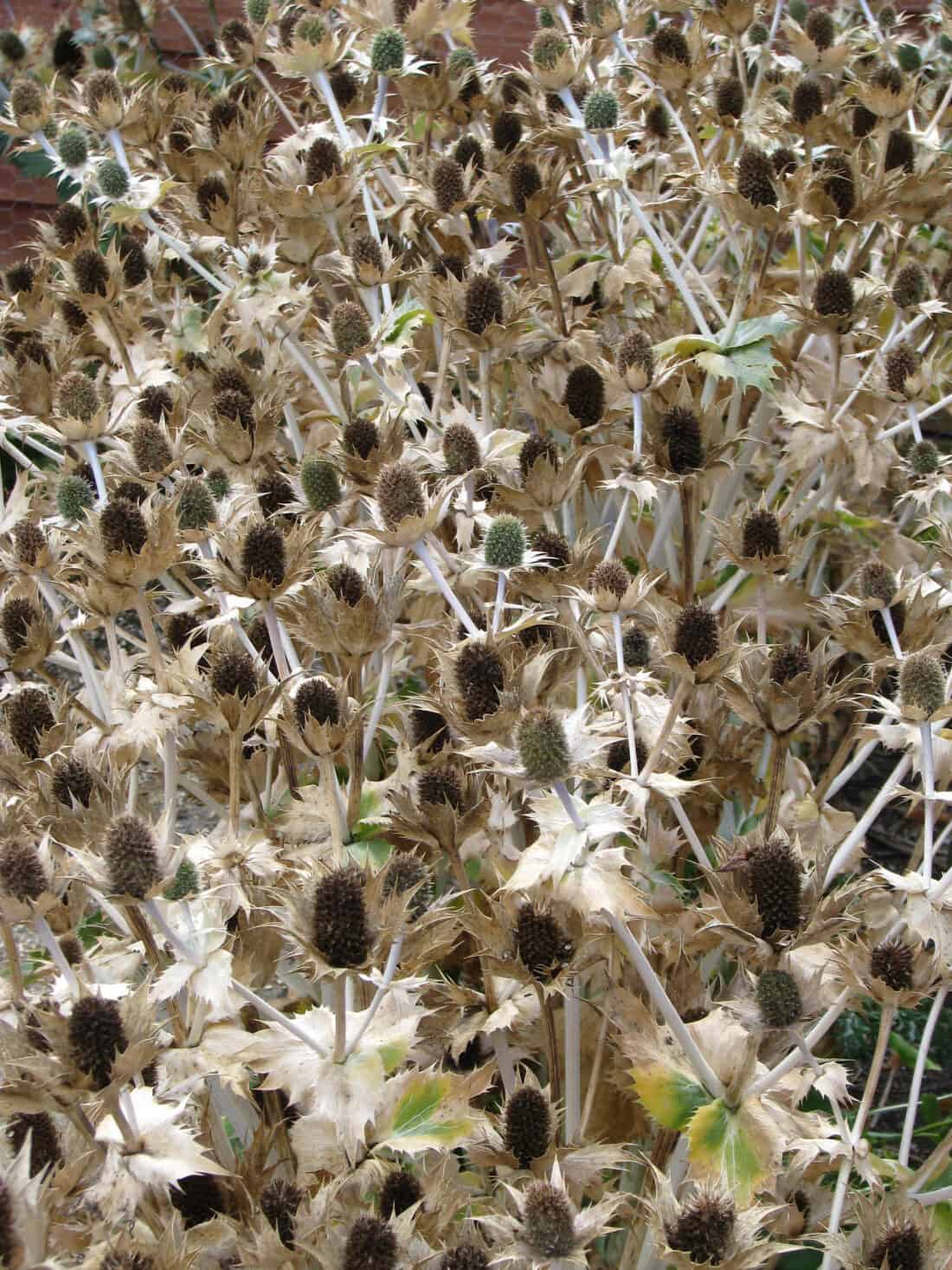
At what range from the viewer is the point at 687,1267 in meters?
1.27

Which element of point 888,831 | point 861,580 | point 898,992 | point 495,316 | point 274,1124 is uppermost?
point 495,316

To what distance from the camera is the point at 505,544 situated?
180 cm

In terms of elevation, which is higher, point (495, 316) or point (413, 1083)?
point (495, 316)

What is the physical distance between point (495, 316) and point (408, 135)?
4.13 feet

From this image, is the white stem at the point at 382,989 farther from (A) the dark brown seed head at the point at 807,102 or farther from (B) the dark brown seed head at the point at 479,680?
(A) the dark brown seed head at the point at 807,102

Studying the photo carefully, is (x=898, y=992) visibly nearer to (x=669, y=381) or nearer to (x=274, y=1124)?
(x=274, y=1124)

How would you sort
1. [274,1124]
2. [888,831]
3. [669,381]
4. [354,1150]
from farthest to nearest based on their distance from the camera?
[888,831] < [669,381] < [274,1124] < [354,1150]

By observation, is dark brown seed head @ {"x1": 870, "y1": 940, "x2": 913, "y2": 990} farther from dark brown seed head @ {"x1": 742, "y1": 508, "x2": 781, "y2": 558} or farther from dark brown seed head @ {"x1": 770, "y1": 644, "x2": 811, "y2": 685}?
dark brown seed head @ {"x1": 742, "y1": 508, "x2": 781, "y2": 558}

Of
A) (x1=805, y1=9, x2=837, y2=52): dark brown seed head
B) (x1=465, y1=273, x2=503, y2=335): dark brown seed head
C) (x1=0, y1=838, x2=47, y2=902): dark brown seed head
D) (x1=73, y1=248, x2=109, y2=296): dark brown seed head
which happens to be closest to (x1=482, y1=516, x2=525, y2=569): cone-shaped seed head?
(x1=465, y1=273, x2=503, y2=335): dark brown seed head

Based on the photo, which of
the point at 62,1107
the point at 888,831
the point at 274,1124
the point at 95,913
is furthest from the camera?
the point at 888,831

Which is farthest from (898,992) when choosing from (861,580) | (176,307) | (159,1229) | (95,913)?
(176,307)

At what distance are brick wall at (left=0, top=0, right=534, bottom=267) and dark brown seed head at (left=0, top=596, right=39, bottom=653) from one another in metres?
4.04

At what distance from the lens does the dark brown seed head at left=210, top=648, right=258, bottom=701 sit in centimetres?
172

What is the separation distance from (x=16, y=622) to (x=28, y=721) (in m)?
0.17
